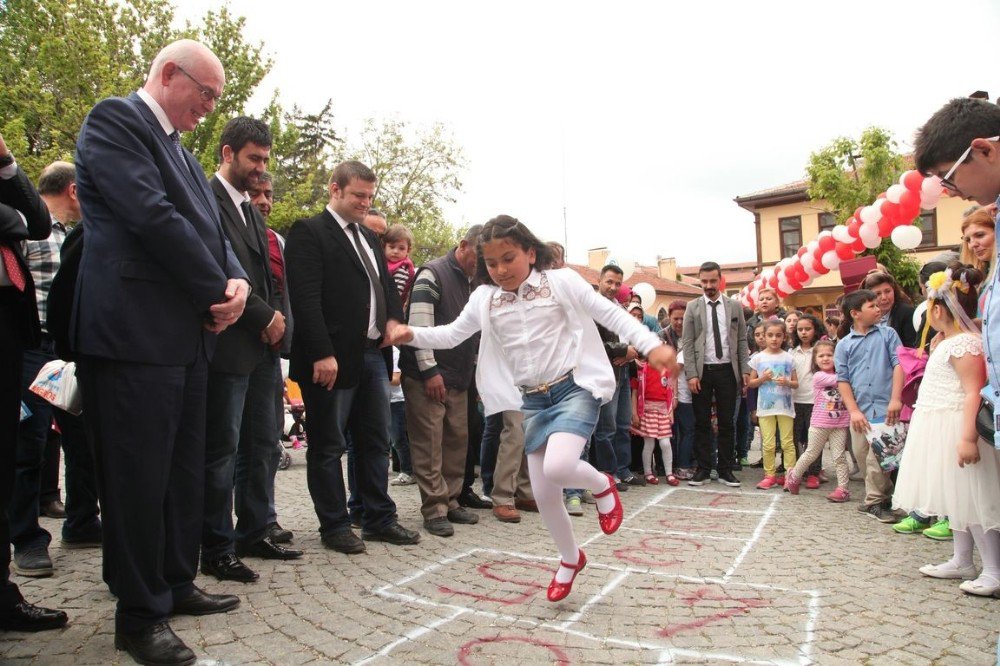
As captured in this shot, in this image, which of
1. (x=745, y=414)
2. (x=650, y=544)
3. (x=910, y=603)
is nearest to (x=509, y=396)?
(x=650, y=544)

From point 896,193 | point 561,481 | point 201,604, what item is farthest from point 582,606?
point 896,193

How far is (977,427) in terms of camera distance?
3.80 m

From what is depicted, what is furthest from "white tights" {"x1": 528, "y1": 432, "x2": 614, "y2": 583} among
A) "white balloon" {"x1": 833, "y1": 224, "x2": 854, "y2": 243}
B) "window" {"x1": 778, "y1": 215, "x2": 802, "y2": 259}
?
"window" {"x1": 778, "y1": 215, "x2": 802, "y2": 259}

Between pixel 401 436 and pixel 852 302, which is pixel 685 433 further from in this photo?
pixel 401 436

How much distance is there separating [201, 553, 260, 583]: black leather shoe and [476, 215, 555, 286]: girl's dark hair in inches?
85.5

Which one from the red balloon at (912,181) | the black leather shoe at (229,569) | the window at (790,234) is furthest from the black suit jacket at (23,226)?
the window at (790,234)

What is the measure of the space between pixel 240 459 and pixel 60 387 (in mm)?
1047

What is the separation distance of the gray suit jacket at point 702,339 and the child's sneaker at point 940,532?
2830 mm

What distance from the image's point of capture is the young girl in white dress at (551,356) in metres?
3.62

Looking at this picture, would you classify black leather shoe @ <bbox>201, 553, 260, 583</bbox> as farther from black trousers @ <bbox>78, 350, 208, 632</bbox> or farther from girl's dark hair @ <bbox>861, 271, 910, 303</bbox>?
girl's dark hair @ <bbox>861, 271, 910, 303</bbox>

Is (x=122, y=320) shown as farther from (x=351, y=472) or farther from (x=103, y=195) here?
Result: (x=351, y=472)

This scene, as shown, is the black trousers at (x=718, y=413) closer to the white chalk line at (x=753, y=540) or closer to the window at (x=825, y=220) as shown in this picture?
the white chalk line at (x=753, y=540)

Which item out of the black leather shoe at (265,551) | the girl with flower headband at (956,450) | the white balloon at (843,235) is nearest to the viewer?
the girl with flower headband at (956,450)

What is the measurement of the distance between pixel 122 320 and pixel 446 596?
82.8 inches
